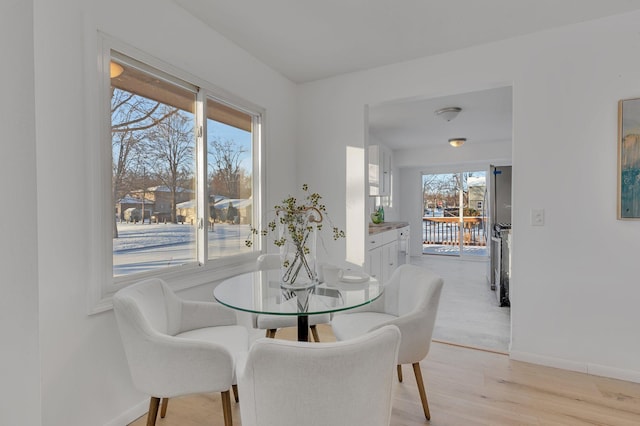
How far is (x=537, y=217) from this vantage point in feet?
8.18

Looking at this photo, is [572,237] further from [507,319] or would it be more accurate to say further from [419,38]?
[419,38]

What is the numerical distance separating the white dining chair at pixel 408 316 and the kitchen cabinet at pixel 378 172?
9.16 feet

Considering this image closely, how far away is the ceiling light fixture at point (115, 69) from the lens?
1833mm

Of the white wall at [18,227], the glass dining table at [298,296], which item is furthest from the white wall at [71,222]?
the white wall at [18,227]

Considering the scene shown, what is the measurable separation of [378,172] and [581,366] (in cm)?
337

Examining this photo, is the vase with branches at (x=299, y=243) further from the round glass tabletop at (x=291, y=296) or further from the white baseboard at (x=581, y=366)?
the white baseboard at (x=581, y=366)

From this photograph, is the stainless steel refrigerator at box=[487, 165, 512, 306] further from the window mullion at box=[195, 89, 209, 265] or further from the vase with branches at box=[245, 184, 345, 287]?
the window mullion at box=[195, 89, 209, 265]

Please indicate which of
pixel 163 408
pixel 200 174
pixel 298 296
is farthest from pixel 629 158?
pixel 163 408

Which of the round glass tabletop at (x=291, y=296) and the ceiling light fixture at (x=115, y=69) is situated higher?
the ceiling light fixture at (x=115, y=69)

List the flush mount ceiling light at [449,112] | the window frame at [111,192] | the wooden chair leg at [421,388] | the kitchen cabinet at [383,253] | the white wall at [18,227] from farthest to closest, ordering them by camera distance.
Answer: the flush mount ceiling light at [449,112], the kitchen cabinet at [383,253], the wooden chair leg at [421,388], the window frame at [111,192], the white wall at [18,227]

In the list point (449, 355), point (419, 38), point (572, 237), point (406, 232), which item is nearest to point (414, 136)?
point (406, 232)

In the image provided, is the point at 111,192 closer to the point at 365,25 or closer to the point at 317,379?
the point at 317,379

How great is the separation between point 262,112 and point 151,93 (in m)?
1.12

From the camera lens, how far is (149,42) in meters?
1.99
